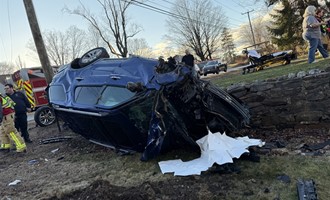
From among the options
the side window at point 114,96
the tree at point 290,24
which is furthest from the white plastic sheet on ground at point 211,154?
the tree at point 290,24

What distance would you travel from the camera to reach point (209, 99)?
4.71 meters

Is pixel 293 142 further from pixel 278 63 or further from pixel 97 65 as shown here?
pixel 278 63

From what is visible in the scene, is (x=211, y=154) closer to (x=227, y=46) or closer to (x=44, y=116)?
(x=44, y=116)

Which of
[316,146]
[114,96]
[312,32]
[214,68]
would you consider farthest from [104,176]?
[214,68]

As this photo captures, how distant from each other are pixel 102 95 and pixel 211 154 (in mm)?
1919

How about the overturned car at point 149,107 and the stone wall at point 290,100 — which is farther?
the stone wall at point 290,100

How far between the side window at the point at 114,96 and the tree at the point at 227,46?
5666 centimetres

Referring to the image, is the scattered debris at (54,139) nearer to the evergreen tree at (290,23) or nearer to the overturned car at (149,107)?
the overturned car at (149,107)

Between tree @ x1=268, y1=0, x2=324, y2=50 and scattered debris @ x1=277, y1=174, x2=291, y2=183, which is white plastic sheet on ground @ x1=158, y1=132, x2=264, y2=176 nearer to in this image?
scattered debris @ x1=277, y1=174, x2=291, y2=183

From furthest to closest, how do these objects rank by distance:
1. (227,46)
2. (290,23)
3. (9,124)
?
(227,46) < (290,23) < (9,124)

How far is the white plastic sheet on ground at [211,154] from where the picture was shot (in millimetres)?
4176

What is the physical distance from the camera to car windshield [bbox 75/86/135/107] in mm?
4707

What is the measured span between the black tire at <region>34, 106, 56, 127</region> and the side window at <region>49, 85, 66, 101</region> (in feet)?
10.5

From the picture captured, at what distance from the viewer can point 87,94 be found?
531cm
